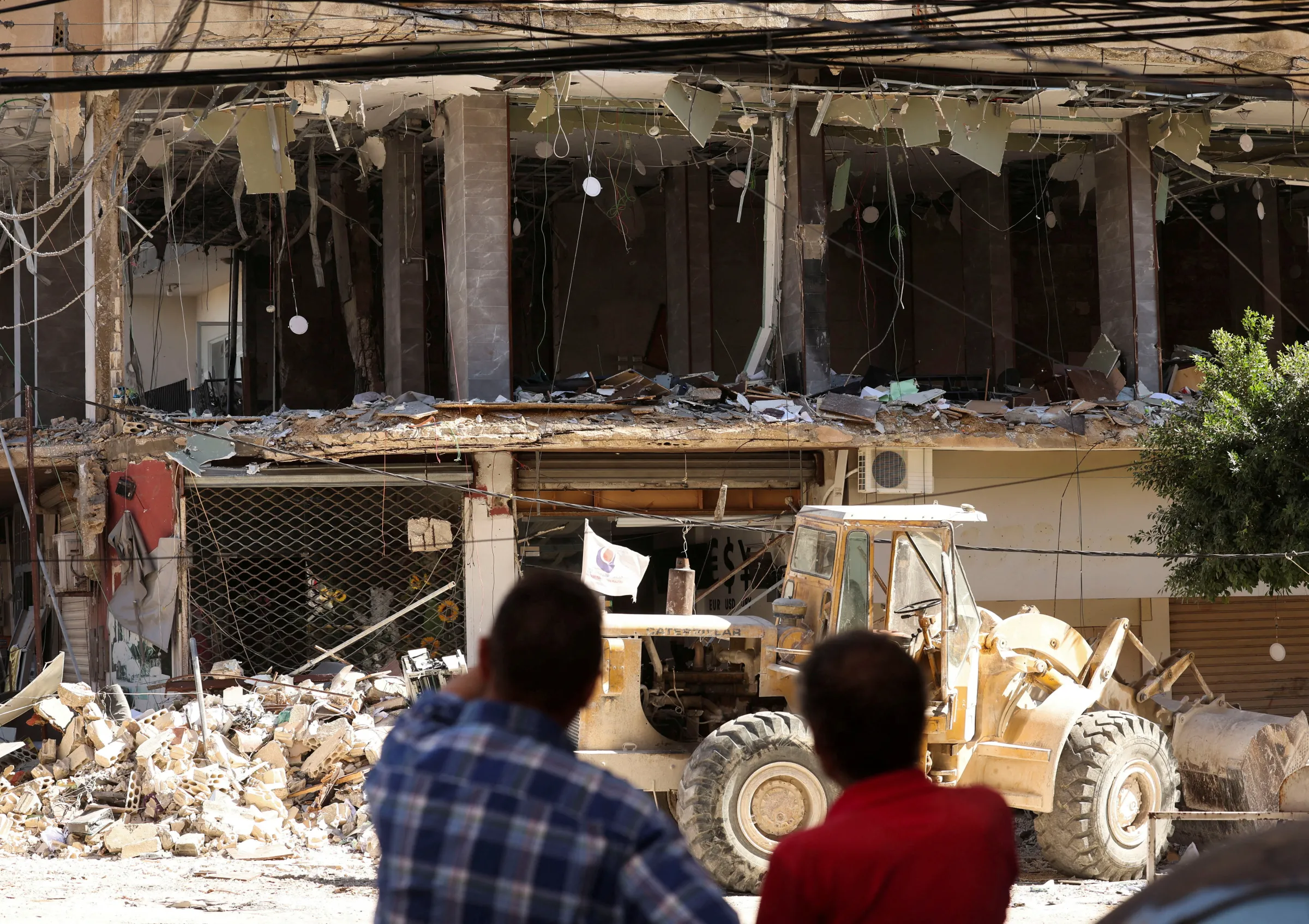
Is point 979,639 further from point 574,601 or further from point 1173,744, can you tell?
point 574,601

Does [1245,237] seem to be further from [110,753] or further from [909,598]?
[110,753]

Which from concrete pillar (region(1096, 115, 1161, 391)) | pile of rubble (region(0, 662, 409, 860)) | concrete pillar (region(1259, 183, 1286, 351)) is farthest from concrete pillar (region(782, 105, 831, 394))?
concrete pillar (region(1259, 183, 1286, 351))

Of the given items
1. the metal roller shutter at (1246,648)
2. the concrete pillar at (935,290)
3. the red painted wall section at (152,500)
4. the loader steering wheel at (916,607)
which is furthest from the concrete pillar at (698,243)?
the loader steering wheel at (916,607)

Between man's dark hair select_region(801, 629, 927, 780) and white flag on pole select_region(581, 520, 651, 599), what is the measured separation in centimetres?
944

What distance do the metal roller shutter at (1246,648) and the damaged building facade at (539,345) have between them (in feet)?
0.13

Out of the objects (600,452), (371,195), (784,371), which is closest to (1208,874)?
(600,452)

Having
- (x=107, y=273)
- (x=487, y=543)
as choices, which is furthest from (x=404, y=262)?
(x=487, y=543)

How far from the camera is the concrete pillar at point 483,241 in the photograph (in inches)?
580

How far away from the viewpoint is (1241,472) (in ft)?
38.0

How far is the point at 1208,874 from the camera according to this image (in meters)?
2.01

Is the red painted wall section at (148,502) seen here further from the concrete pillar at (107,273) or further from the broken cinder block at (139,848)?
the broken cinder block at (139,848)

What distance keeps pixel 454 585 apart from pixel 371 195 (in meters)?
8.11

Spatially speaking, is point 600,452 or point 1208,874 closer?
point 1208,874

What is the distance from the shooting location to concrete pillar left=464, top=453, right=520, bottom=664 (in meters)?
14.5
